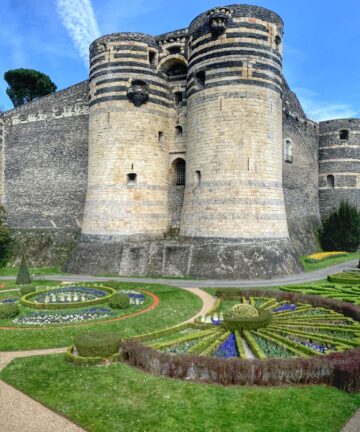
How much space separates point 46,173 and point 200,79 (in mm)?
17620

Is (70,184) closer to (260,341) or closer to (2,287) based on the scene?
(2,287)

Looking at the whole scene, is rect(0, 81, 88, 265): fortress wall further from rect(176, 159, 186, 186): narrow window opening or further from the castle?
rect(176, 159, 186, 186): narrow window opening

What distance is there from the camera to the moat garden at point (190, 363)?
9422mm

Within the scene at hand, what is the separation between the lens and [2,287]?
83.0 ft

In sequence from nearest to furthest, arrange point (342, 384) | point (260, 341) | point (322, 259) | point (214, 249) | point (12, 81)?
1. point (342, 384)
2. point (260, 341)
3. point (214, 249)
4. point (322, 259)
5. point (12, 81)

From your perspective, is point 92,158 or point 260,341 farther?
point 92,158

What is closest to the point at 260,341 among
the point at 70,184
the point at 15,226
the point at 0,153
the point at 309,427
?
the point at 309,427

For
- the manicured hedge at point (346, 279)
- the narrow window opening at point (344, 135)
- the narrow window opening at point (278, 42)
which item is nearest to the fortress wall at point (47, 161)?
the narrow window opening at point (278, 42)

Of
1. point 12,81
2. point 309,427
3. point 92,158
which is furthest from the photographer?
point 12,81

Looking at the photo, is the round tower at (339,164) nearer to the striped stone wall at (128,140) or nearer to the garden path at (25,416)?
the striped stone wall at (128,140)

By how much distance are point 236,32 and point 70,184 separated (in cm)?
1931

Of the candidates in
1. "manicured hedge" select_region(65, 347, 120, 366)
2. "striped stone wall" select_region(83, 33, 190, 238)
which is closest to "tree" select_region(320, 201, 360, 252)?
"striped stone wall" select_region(83, 33, 190, 238)

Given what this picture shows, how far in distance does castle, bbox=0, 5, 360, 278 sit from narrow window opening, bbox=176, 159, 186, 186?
0.11 metres

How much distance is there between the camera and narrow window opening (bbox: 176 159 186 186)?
113 feet
